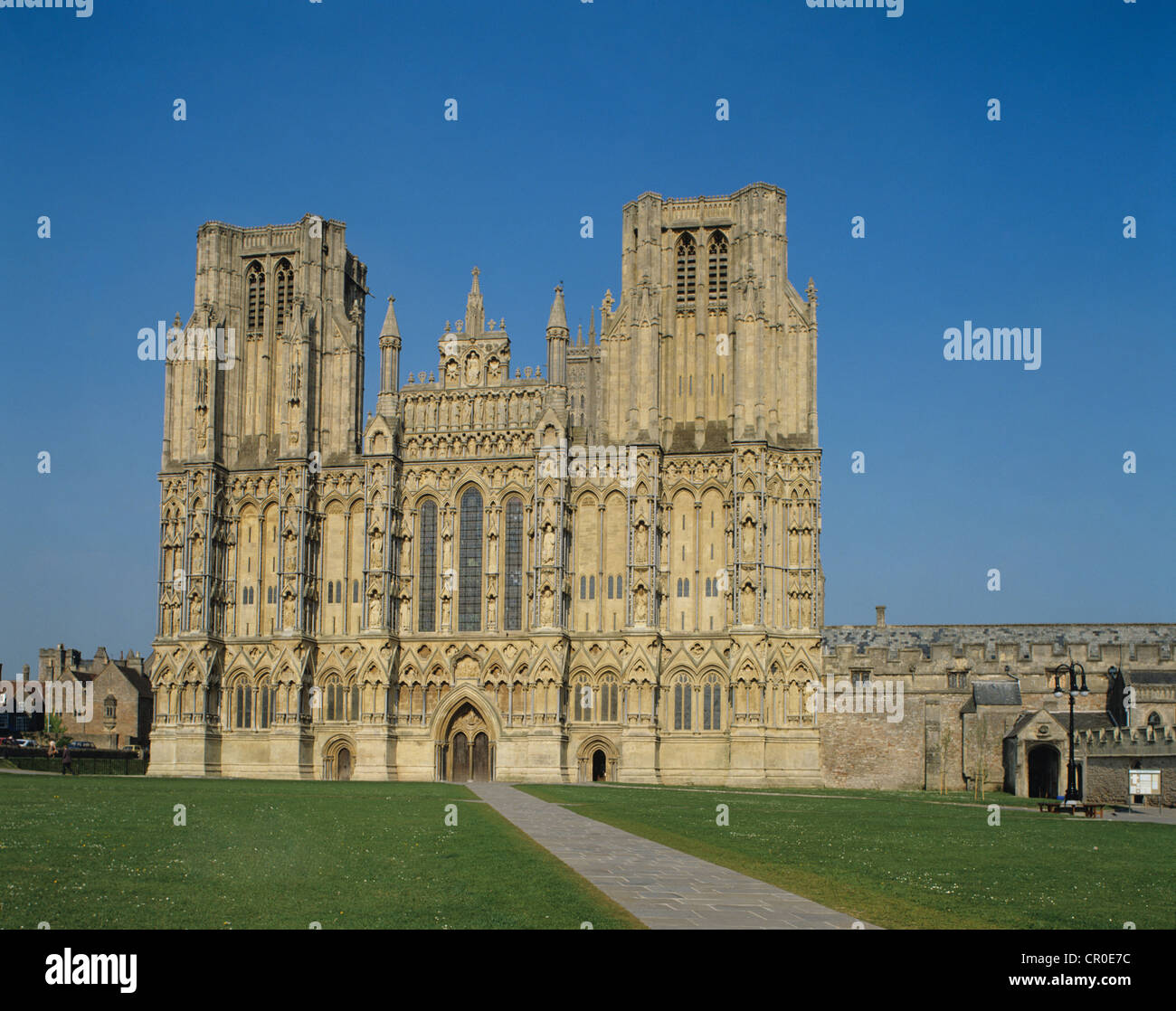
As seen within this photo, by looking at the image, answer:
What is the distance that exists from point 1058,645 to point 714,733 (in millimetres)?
21066

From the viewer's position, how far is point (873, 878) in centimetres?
2002

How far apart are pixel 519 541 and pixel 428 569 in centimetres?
547

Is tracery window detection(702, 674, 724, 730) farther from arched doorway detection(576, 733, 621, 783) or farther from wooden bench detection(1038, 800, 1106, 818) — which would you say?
wooden bench detection(1038, 800, 1106, 818)

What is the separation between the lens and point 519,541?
71812 millimetres

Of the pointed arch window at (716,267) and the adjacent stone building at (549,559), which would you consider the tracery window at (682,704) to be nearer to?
the adjacent stone building at (549,559)

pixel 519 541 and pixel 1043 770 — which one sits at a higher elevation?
pixel 519 541

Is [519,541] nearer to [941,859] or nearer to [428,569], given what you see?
[428,569]

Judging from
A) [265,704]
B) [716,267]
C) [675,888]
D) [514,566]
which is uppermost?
[716,267]

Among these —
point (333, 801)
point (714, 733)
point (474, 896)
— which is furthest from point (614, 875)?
point (714, 733)

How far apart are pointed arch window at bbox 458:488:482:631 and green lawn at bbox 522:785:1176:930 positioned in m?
29.0

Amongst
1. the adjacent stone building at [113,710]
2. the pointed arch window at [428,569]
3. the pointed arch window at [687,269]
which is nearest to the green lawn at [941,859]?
the pointed arch window at [428,569]

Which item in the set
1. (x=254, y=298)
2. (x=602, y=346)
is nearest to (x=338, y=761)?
(x=602, y=346)

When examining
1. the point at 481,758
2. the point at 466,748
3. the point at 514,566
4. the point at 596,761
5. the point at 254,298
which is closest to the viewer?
the point at 596,761

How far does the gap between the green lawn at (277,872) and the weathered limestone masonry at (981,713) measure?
37237 mm
